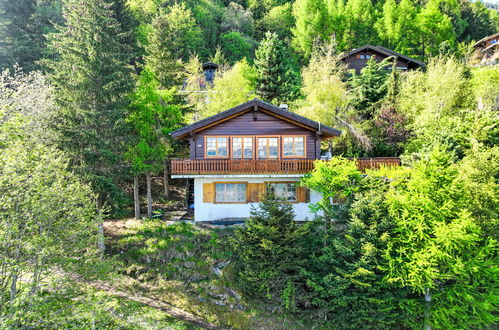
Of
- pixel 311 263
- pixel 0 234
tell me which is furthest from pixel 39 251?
pixel 311 263

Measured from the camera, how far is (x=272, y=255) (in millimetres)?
14750

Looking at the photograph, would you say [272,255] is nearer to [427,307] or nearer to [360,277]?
[360,277]

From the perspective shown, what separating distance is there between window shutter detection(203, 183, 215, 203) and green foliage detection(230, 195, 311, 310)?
4.65 meters

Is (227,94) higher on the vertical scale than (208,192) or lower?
higher

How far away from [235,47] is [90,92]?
124 feet

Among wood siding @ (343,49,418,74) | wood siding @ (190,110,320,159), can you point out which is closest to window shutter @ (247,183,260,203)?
wood siding @ (190,110,320,159)

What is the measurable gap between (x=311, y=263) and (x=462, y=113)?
17.2m

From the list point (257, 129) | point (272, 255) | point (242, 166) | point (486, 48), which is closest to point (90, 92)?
point (242, 166)

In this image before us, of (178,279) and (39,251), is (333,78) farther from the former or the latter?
(39,251)

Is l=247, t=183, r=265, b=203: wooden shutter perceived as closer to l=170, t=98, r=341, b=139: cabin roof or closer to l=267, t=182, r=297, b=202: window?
l=267, t=182, r=297, b=202: window

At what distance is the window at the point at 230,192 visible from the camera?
64.1ft

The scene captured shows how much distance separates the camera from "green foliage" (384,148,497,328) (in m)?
13.3

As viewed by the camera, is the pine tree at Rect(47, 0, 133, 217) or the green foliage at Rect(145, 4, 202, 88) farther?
the green foliage at Rect(145, 4, 202, 88)

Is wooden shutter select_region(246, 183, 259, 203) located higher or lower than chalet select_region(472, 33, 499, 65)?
lower
